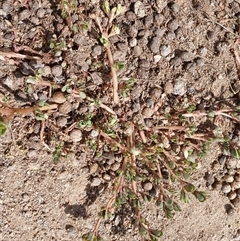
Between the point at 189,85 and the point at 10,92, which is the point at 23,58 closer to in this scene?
the point at 10,92

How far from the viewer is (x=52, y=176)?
8.57ft

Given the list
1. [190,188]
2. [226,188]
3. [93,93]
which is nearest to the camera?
[190,188]

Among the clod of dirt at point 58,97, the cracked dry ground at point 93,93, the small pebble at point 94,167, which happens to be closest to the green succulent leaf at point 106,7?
the cracked dry ground at point 93,93

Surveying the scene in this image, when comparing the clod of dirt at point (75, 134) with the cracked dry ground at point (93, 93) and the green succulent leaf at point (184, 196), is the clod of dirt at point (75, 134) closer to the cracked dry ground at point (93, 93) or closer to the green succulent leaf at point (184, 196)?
the cracked dry ground at point (93, 93)

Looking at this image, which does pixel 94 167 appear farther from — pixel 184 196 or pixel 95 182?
pixel 184 196

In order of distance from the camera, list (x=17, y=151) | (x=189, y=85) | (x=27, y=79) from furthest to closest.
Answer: (x=189, y=85)
(x=17, y=151)
(x=27, y=79)

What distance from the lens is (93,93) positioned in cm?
259

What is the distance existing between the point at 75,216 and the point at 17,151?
507mm

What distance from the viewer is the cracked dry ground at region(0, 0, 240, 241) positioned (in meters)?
2.54

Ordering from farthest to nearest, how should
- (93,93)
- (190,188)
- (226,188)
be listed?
1. (226,188)
2. (93,93)
3. (190,188)

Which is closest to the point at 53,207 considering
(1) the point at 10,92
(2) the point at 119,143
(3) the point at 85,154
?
(3) the point at 85,154

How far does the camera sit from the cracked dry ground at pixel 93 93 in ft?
8.33

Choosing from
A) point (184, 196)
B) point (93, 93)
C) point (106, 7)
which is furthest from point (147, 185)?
point (106, 7)

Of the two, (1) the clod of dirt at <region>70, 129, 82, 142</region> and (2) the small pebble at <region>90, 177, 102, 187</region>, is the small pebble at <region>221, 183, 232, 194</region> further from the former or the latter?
(1) the clod of dirt at <region>70, 129, 82, 142</region>
